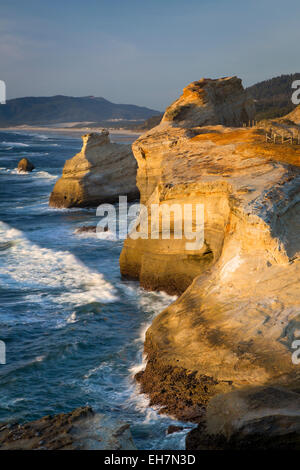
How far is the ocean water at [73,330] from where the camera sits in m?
7.94

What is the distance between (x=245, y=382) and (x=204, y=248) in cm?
492

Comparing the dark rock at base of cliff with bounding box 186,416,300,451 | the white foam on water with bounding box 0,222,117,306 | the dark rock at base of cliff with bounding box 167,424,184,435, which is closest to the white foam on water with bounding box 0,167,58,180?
the white foam on water with bounding box 0,222,117,306

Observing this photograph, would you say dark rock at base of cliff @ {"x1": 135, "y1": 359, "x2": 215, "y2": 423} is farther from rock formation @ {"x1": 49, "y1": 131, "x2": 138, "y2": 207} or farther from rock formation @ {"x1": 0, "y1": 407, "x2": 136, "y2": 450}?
rock formation @ {"x1": 49, "y1": 131, "x2": 138, "y2": 207}

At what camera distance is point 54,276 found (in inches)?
588

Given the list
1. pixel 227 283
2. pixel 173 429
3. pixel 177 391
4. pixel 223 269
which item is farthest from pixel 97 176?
pixel 173 429

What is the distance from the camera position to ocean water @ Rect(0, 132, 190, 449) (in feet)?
26.0

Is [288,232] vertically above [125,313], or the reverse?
[288,232]

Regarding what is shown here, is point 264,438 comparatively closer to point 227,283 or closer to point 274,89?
point 227,283

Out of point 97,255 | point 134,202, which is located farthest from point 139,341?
point 134,202

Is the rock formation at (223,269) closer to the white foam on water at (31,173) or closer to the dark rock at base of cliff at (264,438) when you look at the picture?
the dark rock at base of cliff at (264,438)

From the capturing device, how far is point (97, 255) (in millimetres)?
17250

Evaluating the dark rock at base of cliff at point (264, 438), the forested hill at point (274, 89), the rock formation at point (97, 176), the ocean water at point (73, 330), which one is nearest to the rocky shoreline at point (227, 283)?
the dark rock at base of cliff at point (264, 438)

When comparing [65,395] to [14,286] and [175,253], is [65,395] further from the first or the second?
[14,286]

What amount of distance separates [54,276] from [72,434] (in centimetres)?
940
